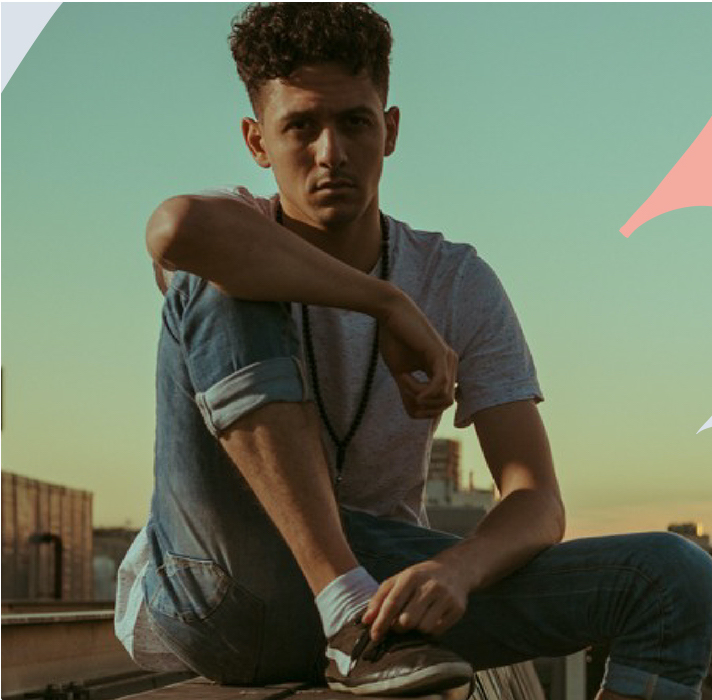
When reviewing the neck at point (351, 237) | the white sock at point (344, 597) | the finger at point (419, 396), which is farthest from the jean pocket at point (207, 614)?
the neck at point (351, 237)

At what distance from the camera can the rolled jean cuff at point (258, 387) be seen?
306cm

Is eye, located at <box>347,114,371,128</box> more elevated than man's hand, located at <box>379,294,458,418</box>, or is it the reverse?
eye, located at <box>347,114,371,128</box>

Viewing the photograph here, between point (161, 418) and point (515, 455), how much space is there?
2.52ft

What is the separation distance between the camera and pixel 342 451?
3533 millimetres

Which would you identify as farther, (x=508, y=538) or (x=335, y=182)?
(x=335, y=182)

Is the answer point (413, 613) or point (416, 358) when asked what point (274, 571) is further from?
point (416, 358)

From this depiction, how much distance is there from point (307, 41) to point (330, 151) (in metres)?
0.27

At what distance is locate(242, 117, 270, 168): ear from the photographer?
151 inches

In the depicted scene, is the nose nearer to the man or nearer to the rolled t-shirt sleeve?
the man

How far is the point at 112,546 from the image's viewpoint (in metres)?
74.9

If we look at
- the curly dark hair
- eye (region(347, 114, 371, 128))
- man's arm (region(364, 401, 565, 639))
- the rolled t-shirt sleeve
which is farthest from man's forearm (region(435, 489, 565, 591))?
the curly dark hair

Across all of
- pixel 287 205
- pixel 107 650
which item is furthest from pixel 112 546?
pixel 287 205

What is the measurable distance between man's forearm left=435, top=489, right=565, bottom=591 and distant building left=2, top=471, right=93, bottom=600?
1371 inches

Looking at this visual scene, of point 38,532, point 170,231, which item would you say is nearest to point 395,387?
point 170,231
